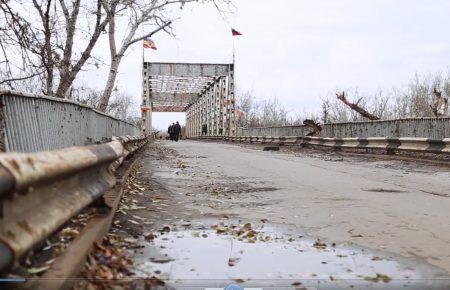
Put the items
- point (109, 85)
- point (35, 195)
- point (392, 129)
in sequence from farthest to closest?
point (109, 85), point (392, 129), point (35, 195)

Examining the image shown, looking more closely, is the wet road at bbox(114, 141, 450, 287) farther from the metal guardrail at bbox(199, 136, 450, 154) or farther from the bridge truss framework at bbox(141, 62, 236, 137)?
the bridge truss framework at bbox(141, 62, 236, 137)

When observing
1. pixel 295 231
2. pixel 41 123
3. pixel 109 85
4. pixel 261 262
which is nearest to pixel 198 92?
pixel 109 85

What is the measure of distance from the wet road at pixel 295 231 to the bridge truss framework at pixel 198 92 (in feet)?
104

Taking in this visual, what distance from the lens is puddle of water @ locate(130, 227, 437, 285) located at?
3043 millimetres

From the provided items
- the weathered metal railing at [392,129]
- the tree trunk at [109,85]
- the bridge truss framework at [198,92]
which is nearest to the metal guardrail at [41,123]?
the weathered metal railing at [392,129]

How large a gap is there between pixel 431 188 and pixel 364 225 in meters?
3.47

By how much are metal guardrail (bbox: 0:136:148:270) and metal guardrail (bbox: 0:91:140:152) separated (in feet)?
2.89

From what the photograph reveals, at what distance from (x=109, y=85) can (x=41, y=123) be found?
15.9 metres

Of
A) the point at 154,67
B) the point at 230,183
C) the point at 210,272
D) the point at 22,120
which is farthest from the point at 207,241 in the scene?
the point at 154,67

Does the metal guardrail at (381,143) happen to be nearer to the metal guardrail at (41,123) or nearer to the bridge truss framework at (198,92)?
the metal guardrail at (41,123)

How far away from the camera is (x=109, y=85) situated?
66.4 feet

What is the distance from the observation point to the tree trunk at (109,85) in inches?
781

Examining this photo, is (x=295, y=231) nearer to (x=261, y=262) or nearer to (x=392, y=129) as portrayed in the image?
(x=261, y=262)

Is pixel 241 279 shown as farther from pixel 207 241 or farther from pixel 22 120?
pixel 22 120
